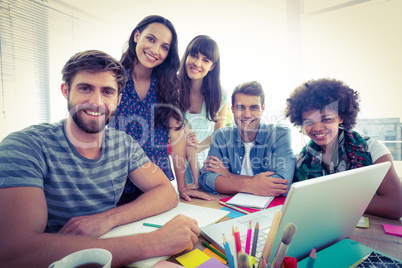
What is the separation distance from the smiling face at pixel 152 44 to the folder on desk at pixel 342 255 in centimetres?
141

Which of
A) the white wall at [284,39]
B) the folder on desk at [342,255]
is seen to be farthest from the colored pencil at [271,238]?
the white wall at [284,39]

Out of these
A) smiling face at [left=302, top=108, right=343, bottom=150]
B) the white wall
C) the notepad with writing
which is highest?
the white wall

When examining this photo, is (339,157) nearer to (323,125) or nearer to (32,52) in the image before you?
(323,125)

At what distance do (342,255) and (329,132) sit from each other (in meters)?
0.96

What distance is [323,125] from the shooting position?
1442mm

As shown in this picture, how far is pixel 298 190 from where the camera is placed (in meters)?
0.47

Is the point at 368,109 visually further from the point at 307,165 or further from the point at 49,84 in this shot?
the point at 49,84

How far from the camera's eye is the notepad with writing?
1.08 m

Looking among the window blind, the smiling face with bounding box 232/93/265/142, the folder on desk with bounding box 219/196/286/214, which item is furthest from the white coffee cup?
the window blind

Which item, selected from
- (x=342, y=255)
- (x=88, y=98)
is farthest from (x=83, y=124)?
(x=342, y=255)

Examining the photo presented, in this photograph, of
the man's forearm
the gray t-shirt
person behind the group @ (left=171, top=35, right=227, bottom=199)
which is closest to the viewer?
the gray t-shirt

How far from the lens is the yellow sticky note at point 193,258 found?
644 millimetres

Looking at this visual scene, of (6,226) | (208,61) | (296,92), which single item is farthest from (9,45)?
(296,92)

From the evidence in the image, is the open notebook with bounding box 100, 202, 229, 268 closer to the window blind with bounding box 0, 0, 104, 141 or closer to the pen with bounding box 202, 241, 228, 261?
the pen with bounding box 202, 241, 228, 261
